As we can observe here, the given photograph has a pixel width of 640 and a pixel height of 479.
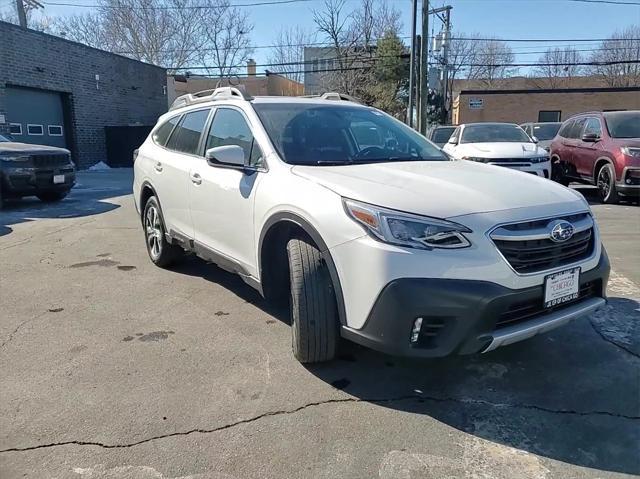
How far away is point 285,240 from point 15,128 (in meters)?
16.2

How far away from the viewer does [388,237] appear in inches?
103

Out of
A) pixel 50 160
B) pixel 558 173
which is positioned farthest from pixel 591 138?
pixel 50 160

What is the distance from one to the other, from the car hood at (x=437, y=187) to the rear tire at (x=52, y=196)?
930cm

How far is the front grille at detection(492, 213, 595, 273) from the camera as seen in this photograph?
263 centimetres

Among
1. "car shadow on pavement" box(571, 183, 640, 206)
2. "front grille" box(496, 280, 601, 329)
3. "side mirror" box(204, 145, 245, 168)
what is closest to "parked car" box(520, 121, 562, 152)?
"car shadow on pavement" box(571, 183, 640, 206)

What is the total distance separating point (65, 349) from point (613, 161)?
9.54m

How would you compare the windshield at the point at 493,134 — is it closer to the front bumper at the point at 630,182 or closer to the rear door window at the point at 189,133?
the front bumper at the point at 630,182

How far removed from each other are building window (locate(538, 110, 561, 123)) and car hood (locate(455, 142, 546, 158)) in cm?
2496

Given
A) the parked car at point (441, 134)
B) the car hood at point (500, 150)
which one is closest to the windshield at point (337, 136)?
the car hood at point (500, 150)

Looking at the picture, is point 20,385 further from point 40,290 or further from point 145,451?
point 40,290

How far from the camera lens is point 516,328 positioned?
268cm

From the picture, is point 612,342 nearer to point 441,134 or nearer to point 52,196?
point 52,196

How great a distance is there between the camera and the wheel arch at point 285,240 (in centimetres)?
285

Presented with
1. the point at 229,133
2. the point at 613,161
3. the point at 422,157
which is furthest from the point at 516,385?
the point at 613,161
